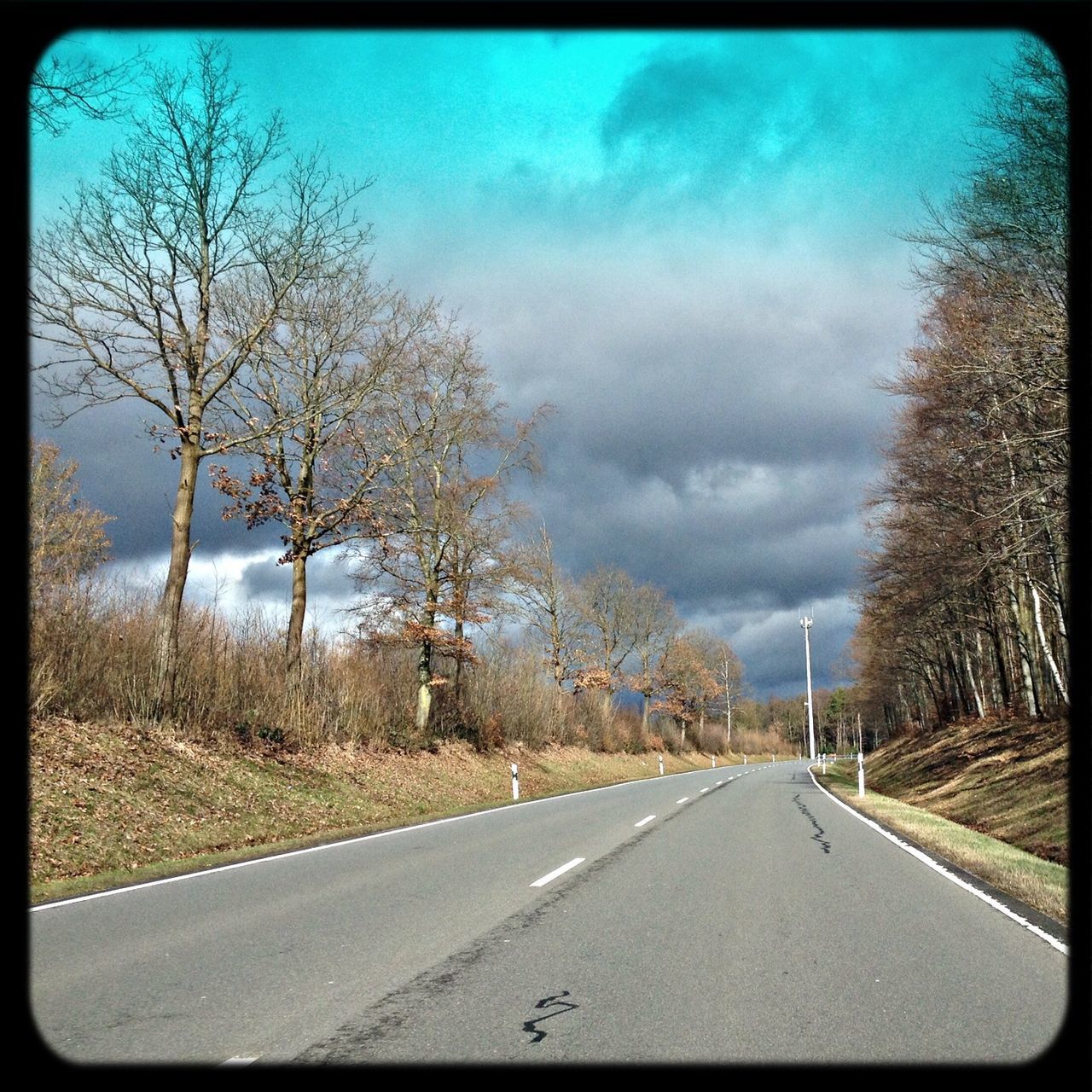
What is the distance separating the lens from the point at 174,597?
18.2m

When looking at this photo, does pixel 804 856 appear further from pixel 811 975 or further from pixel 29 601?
pixel 29 601

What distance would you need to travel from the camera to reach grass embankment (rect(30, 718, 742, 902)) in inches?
461

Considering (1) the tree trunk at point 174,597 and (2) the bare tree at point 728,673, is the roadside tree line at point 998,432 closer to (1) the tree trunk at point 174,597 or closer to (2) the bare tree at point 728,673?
(1) the tree trunk at point 174,597

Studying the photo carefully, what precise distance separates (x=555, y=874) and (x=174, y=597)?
1062 centimetres

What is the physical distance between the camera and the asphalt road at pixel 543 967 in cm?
491

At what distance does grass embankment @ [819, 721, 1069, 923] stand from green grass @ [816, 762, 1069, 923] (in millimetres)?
16

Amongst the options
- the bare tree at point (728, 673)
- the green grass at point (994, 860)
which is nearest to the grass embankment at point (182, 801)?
the green grass at point (994, 860)

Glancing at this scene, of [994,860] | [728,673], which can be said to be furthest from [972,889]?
[728,673]

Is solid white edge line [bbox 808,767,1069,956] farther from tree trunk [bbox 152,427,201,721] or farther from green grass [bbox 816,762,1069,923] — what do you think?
tree trunk [bbox 152,427,201,721]

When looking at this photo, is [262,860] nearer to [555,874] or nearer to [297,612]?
[555,874]

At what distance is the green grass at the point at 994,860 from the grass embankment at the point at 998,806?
0.6 inches

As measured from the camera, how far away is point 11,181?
11086mm

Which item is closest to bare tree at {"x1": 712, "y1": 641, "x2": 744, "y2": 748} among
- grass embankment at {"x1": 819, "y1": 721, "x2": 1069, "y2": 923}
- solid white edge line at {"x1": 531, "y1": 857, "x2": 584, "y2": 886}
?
grass embankment at {"x1": 819, "y1": 721, "x2": 1069, "y2": 923}

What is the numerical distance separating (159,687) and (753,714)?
145472 mm
